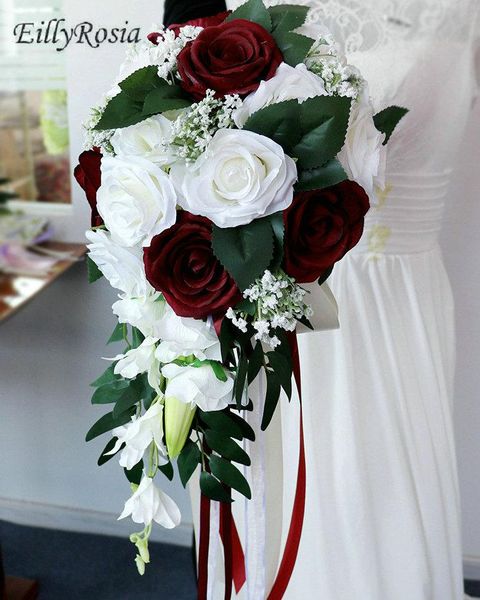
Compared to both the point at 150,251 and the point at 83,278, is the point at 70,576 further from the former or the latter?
the point at 150,251

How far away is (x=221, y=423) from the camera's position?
26.4 inches

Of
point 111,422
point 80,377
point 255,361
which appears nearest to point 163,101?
point 255,361

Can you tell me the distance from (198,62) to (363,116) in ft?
0.58

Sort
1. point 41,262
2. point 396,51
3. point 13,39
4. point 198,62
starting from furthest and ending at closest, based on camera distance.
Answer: point 13,39 → point 41,262 → point 396,51 → point 198,62

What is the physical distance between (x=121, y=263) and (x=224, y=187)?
139mm

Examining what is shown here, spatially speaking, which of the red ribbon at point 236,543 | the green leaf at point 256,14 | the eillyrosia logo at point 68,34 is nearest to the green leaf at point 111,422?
the red ribbon at point 236,543

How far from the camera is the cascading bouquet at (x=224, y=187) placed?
0.55 metres

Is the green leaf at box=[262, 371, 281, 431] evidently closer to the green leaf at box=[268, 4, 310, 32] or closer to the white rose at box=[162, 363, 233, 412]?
the white rose at box=[162, 363, 233, 412]

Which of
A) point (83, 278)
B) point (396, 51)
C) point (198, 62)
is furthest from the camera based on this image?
point (83, 278)

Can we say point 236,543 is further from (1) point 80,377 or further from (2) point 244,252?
(1) point 80,377

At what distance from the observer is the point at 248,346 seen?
25.0 inches

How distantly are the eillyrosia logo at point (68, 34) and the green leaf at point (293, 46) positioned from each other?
0.87 metres

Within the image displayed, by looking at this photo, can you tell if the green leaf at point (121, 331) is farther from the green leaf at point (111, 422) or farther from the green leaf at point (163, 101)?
the green leaf at point (163, 101)

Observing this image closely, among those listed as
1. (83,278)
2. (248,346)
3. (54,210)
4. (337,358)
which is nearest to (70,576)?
(83,278)
